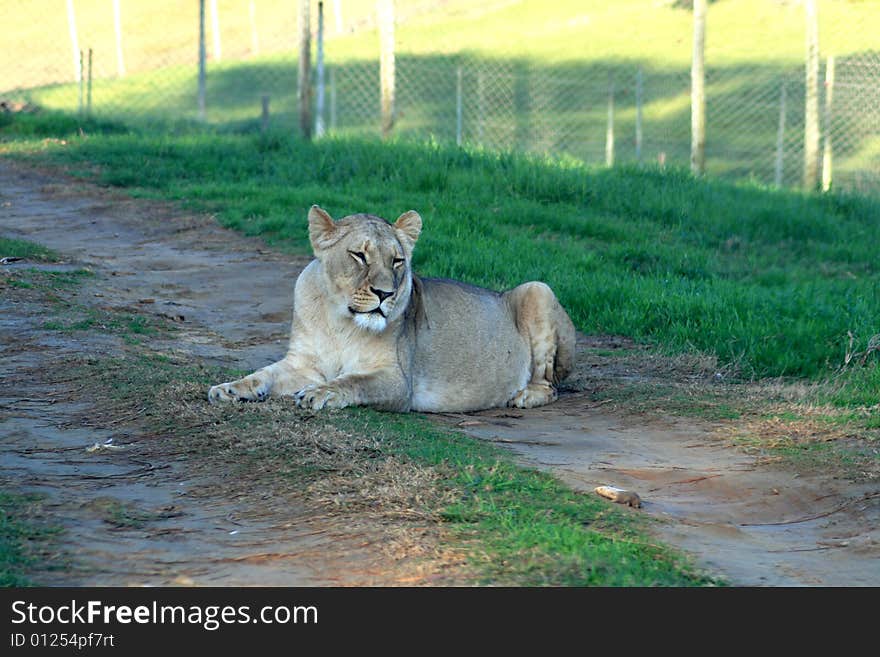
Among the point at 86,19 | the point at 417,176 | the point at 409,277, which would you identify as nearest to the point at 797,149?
the point at 417,176

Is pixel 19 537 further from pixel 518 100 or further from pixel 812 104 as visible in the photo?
pixel 518 100

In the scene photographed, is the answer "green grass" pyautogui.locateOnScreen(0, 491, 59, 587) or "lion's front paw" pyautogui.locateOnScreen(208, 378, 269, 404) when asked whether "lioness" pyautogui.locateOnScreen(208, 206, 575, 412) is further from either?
"green grass" pyautogui.locateOnScreen(0, 491, 59, 587)

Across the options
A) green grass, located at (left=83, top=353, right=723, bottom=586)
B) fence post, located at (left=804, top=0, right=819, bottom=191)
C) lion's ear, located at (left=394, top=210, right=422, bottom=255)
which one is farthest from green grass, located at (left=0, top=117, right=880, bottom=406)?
green grass, located at (left=83, top=353, right=723, bottom=586)

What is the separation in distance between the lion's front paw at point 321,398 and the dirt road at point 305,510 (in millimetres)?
760

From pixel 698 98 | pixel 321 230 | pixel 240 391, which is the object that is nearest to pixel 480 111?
pixel 698 98

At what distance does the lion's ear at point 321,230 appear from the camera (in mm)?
6652

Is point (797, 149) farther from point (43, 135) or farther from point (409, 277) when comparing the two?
point (409, 277)

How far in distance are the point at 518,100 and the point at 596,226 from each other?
1861cm

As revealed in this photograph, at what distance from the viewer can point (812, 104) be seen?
1722 centimetres

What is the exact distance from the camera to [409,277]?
266 inches

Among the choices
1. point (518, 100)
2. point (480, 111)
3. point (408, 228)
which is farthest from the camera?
point (518, 100)

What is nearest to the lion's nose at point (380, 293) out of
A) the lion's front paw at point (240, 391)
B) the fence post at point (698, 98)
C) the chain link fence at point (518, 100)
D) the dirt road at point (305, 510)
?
the lion's front paw at point (240, 391)

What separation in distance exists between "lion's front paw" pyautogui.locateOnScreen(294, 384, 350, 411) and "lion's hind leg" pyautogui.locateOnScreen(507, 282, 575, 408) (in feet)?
6.04
